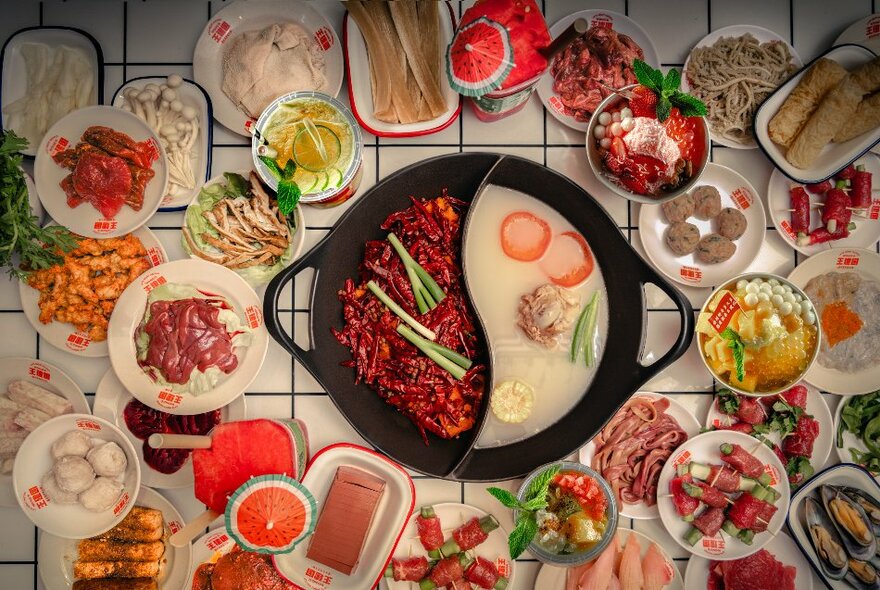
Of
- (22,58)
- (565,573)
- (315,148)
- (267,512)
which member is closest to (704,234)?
(565,573)

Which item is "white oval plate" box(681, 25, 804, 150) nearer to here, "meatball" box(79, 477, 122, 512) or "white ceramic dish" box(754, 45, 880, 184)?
"white ceramic dish" box(754, 45, 880, 184)

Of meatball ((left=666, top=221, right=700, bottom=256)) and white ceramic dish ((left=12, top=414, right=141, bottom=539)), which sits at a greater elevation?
meatball ((left=666, top=221, right=700, bottom=256))

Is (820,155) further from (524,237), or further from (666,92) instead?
(524,237)

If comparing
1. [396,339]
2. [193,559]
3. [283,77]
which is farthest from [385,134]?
[193,559]

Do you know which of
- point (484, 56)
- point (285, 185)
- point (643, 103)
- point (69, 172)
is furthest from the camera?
point (69, 172)

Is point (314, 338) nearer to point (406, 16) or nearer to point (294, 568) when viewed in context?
point (294, 568)

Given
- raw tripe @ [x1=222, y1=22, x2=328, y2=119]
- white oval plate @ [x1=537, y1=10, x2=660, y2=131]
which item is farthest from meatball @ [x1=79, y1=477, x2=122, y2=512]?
white oval plate @ [x1=537, y1=10, x2=660, y2=131]
